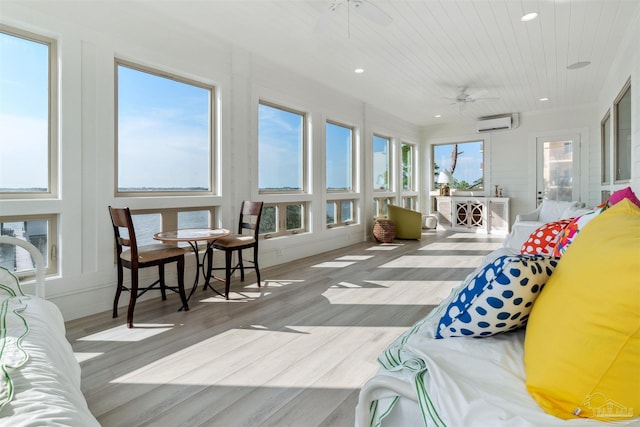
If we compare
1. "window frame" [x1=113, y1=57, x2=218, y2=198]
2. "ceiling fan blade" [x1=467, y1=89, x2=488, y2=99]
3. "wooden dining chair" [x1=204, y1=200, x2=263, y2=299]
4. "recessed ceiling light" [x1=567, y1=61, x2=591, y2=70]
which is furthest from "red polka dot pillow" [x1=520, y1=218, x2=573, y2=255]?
"ceiling fan blade" [x1=467, y1=89, x2=488, y2=99]

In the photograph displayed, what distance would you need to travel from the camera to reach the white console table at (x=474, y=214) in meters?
7.66

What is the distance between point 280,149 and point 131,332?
3.21 meters

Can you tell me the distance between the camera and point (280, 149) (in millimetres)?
4984

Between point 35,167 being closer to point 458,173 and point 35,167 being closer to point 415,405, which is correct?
point 415,405

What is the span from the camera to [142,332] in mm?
2510

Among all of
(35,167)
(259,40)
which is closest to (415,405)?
(35,167)

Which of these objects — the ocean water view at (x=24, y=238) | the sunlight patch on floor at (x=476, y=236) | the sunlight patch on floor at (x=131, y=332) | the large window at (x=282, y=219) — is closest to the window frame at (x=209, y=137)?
the ocean water view at (x=24, y=238)

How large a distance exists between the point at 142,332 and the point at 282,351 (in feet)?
3.74

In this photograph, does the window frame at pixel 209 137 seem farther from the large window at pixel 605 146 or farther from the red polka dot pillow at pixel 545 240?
the large window at pixel 605 146

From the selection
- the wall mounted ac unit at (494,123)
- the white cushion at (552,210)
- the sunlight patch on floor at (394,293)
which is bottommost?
the sunlight patch on floor at (394,293)

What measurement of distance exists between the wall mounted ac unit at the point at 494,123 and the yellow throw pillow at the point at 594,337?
25.7 ft

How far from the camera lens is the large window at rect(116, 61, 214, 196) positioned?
10.6 ft

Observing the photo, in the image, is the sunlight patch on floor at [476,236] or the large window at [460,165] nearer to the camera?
the sunlight patch on floor at [476,236]

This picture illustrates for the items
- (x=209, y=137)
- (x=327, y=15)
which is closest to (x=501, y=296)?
(x=327, y=15)
